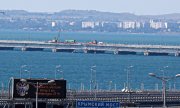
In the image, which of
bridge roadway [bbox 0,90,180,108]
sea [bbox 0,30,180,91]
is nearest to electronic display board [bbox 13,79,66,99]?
bridge roadway [bbox 0,90,180,108]

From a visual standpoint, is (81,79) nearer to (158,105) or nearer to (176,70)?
(176,70)

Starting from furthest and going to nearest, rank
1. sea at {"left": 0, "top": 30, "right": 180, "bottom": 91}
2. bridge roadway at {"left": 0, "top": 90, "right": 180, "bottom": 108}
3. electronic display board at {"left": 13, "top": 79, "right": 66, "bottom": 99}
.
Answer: sea at {"left": 0, "top": 30, "right": 180, "bottom": 91}
bridge roadway at {"left": 0, "top": 90, "right": 180, "bottom": 108}
electronic display board at {"left": 13, "top": 79, "right": 66, "bottom": 99}

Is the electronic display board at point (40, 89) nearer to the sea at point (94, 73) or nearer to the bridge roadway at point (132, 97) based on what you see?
the bridge roadway at point (132, 97)

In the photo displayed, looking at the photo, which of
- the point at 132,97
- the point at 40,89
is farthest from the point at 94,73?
the point at 40,89

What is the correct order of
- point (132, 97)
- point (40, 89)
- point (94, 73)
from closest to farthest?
1. point (40, 89)
2. point (132, 97)
3. point (94, 73)

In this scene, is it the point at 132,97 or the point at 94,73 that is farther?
the point at 94,73

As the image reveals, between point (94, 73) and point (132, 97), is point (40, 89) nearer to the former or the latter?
point (132, 97)

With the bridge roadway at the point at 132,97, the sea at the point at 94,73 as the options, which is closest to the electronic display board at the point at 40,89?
the bridge roadway at the point at 132,97

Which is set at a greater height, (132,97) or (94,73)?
(132,97)

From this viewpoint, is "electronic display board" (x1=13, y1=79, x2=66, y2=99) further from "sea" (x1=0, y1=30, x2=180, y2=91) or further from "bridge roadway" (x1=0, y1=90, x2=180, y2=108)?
"sea" (x1=0, y1=30, x2=180, y2=91)

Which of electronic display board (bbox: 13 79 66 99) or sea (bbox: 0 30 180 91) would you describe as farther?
sea (bbox: 0 30 180 91)

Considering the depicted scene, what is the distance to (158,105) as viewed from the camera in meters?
81.6

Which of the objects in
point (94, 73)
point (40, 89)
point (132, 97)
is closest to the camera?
point (40, 89)

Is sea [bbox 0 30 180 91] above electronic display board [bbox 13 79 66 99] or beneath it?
beneath
